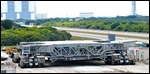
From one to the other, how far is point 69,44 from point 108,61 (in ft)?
14.4

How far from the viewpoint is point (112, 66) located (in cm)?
4303

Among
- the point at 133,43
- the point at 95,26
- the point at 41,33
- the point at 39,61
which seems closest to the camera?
the point at 39,61

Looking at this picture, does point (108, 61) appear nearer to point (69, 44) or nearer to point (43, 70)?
point (69, 44)

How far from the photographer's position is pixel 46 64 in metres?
44.8

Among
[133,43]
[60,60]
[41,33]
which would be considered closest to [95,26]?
[41,33]

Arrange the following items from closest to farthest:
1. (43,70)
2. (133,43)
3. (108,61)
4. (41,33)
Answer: (43,70)
(108,61)
(133,43)
(41,33)

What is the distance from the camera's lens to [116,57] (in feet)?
145

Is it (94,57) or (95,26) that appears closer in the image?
(94,57)

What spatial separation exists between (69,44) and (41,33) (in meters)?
39.2

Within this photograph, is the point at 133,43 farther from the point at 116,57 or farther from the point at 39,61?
the point at 39,61

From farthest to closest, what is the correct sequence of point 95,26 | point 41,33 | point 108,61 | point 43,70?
point 95,26, point 41,33, point 108,61, point 43,70

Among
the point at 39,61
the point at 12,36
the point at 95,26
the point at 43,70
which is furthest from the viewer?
the point at 95,26

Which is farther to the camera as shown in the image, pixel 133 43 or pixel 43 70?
pixel 133 43

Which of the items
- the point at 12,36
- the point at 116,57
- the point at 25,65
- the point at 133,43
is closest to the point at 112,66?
the point at 116,57
